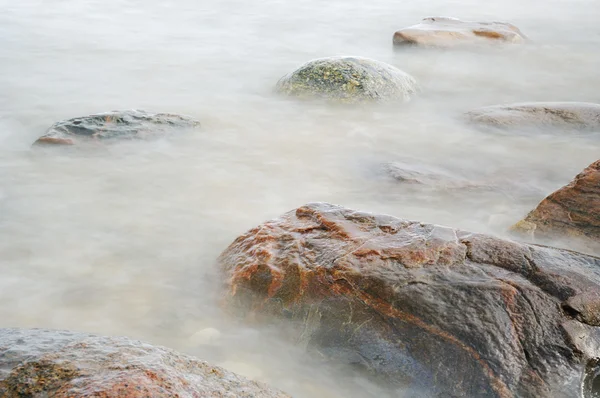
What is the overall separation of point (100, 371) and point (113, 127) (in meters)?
4.86

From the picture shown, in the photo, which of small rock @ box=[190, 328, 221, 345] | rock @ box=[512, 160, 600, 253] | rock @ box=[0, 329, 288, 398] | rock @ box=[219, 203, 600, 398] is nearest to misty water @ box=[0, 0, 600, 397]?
small rock @ box=[190, 328, 221, 345]

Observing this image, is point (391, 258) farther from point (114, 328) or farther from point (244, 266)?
point (114, 328)

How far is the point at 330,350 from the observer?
3.19 m

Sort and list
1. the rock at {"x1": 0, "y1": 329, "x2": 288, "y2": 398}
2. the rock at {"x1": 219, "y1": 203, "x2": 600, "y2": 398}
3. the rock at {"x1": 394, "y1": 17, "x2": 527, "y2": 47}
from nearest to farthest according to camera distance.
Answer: the rock at {"x1": 0, "y1": 329, "x2": 288, "y2": 398} < the rock at {"x1": 219, "y1": 203, "x2": 600, "y2": 398} < the rock at {"x1": 394, "y1": 17, "x2": 527, "y2": 47}

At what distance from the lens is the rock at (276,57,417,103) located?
25.6 feet

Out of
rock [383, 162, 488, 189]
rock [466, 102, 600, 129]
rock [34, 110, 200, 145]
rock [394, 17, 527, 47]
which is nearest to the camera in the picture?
rock [383, 162, 488, 189]

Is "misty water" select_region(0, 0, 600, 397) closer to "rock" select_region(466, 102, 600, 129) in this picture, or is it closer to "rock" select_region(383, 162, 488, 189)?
"rock" select_region(383, 162, 488, 189)

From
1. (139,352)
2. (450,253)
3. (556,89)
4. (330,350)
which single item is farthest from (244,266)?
(556,89)

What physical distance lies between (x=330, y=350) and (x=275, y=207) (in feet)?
7.17

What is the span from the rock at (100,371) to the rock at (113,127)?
4225mm

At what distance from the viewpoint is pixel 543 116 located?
23.2 ft

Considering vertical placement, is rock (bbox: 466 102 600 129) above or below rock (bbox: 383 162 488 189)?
above

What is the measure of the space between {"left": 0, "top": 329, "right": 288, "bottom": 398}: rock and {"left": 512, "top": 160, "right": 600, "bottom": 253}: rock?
2.50 meters

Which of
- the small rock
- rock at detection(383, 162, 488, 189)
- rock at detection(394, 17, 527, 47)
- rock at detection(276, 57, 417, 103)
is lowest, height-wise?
the small rock
